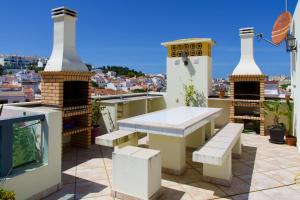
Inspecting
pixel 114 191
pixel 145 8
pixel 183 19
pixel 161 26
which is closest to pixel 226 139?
pixel 114 191

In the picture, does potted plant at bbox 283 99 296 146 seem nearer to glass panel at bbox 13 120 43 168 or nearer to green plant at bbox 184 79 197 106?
green plant at bbox 184 79 197 106

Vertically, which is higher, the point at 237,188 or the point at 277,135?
the point at 277,135

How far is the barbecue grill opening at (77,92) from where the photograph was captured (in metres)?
7.21

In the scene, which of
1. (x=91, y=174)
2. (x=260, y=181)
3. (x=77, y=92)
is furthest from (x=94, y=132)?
(x=260, y=181)

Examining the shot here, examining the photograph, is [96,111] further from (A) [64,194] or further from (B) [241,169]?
(B) [241,169]

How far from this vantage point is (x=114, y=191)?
4.25m

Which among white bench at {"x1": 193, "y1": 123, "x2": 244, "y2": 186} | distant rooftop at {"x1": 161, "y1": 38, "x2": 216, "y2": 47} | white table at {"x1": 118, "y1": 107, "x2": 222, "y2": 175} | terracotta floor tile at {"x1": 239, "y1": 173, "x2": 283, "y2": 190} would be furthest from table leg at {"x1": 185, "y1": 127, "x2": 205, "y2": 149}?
distant rooftop at {"x1": 161, "y1": 38, "x2": 216, "y2": 47}

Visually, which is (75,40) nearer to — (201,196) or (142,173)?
(142,173)

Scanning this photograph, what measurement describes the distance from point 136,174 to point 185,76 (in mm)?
7117

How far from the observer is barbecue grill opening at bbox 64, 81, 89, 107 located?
7215mm

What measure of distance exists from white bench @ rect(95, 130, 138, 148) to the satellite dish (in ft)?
20.0

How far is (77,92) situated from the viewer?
7.48 metres

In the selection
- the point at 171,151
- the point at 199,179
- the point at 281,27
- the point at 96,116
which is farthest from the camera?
the point at 281,27

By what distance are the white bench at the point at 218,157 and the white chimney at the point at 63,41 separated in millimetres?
4411
